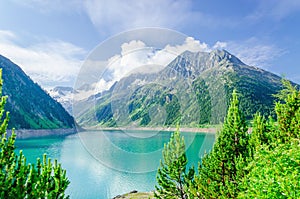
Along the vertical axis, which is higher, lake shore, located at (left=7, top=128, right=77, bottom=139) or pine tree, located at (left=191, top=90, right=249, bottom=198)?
pine tree, located at (left=191, top=90, right=249, bottom=198)

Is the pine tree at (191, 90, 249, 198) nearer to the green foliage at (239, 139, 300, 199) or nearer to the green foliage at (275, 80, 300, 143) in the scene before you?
the green foliage at (275, 80, 300, 143)

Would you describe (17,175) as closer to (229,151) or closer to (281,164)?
(281,164)

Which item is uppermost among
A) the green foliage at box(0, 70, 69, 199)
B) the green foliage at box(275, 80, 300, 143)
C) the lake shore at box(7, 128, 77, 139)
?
the green foliage at box(275, 80, 300, 143)

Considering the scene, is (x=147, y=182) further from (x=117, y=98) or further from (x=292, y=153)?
(x=292, y=153)

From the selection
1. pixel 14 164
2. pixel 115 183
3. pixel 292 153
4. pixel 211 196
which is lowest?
pixel 115 183

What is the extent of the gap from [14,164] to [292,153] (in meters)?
8.89

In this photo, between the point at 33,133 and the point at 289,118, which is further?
the point at 33,133

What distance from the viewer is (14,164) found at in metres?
8.54

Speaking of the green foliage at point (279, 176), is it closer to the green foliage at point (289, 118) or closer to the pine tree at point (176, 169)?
the green foliage at point (289, 118)

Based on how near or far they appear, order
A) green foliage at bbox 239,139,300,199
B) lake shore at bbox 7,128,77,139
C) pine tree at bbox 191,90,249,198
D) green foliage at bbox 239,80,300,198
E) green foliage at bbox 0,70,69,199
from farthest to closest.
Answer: lake shore at bbox 7,128,77,139 < pine tree at bbox 191,90,249,198 < green foliage at bbox 0,70,69,199 < green foliage at bbox 239,80,300,198 < green foliage at bbox 239,139,300,199

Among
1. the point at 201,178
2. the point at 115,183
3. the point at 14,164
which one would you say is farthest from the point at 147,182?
the point at 14,164

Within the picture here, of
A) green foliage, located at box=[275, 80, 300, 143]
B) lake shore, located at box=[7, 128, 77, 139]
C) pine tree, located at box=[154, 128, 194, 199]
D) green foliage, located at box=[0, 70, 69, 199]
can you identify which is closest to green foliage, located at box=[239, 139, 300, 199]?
green foliage, located at box=[275, 80, 300, 143]

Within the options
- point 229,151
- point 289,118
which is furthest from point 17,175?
point 289,118

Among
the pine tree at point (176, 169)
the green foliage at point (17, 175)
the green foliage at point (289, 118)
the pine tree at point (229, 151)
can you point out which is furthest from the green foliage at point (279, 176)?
the pine tree at point (176, 169)
